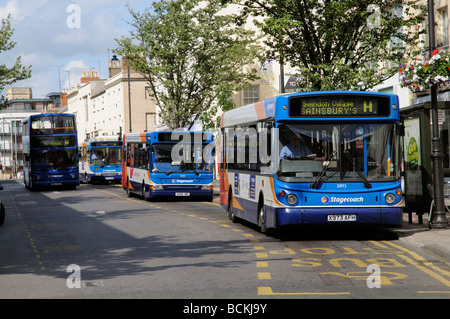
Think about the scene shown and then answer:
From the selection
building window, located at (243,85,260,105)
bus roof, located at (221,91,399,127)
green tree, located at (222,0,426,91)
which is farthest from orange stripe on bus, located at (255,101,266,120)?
building window, located at (243,85,260,105)

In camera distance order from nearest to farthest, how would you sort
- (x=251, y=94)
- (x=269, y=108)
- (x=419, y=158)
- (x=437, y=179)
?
(x=269, y=108)
(x=437, y=179)
(x=419, y=158)
(x=251, y=94)

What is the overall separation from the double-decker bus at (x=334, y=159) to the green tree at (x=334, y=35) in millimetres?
7436

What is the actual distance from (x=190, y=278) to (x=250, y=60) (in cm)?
3338

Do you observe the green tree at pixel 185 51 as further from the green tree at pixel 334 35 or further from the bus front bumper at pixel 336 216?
the bus front bumper at pixel 336 216

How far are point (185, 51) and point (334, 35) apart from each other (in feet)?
64.9

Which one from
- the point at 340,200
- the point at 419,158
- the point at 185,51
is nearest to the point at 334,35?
the point at 419,158

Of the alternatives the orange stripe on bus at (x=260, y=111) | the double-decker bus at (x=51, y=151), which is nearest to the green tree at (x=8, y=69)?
the double-decker bus at (x=51, y=151)

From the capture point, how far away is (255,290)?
30.3 feet

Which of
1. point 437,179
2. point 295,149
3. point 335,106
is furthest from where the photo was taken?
point 437,179

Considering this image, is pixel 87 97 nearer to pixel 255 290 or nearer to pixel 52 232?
pixel 52 232

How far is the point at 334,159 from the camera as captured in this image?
14.5m

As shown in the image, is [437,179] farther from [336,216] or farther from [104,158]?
[104,158]

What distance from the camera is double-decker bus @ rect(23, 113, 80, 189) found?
1702 inches

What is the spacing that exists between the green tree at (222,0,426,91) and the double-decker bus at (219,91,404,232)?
293 inches
